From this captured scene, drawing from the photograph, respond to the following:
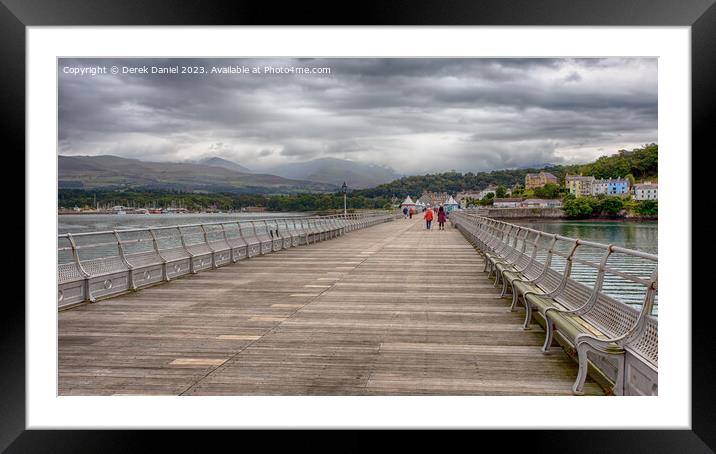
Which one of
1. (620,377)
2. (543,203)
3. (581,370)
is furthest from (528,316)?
(543,203)

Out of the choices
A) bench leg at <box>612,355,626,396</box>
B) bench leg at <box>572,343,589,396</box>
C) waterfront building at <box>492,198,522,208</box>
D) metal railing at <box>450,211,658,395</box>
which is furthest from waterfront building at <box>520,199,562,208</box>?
bench leg at <box>612,355,626,396</box>

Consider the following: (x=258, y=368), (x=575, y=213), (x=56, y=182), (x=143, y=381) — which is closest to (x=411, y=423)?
(x=258, y=368)

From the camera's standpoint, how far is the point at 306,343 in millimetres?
7164

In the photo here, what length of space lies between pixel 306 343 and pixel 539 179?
315 ft

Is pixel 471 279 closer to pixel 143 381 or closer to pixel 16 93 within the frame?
pixel 143 381

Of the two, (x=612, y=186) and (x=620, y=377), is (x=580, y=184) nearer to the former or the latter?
(x=612, y=186)

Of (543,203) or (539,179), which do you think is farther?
(539,179)

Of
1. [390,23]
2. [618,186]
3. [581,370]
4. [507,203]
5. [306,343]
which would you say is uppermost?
[618,186]

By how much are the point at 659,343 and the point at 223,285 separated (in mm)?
9461

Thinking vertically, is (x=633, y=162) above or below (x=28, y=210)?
above

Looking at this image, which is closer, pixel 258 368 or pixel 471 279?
pixel 258 368

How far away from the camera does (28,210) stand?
5.03 metres

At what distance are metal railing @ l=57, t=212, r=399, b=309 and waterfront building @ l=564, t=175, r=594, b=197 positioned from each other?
55435mm

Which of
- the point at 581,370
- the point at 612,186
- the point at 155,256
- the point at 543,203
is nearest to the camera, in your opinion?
the point at 581,370
